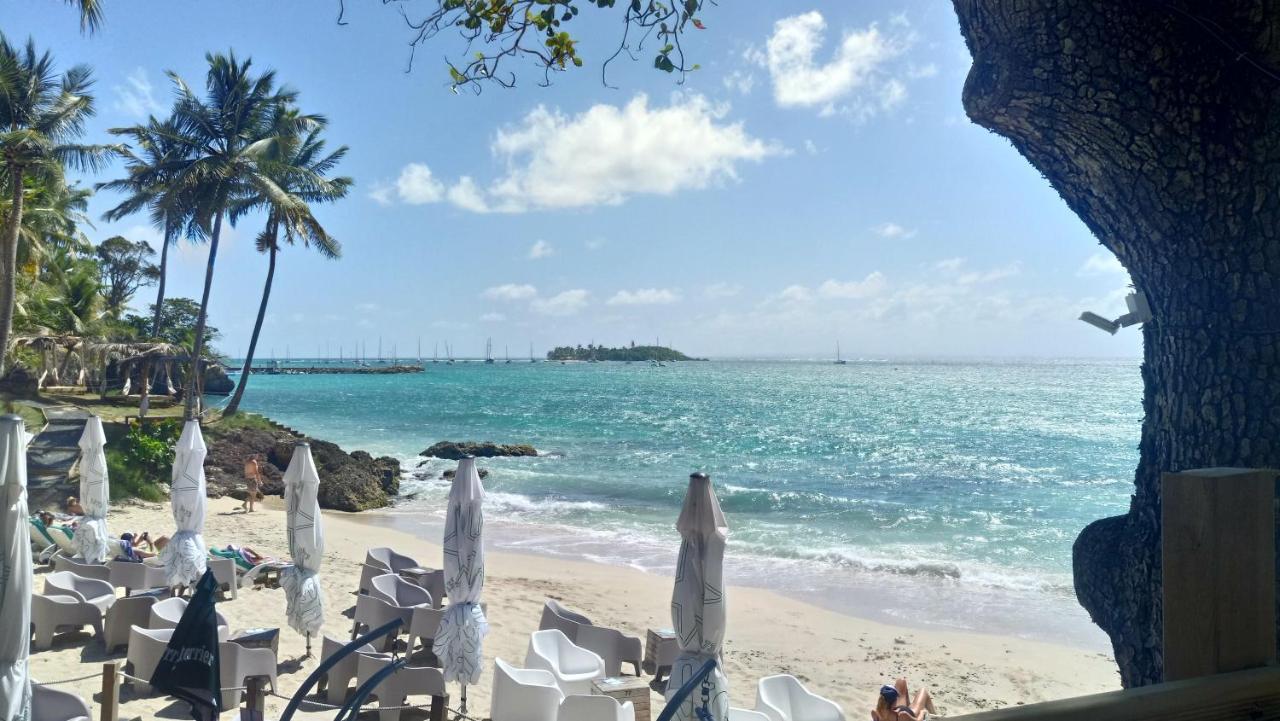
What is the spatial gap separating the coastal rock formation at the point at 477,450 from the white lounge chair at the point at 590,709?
101 ft

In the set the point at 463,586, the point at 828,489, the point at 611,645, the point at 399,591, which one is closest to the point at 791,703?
the point at 611,645

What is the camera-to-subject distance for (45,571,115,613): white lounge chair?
848 cm

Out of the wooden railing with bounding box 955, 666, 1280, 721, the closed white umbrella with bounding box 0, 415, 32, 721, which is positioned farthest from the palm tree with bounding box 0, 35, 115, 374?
the wooden railing with bounding box 955, 666, 1280, 721

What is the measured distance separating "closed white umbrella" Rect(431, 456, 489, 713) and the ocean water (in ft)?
24.1

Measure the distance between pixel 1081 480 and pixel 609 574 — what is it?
2434 cm

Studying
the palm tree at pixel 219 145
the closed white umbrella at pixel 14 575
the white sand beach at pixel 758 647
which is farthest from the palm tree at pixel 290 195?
the closed white umbrella at pixel 14 575

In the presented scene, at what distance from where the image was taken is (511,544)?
682 inches

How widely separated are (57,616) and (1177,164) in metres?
9.89

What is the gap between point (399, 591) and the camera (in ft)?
31.4

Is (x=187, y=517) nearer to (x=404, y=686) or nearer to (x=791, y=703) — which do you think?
(x=404, y=686)

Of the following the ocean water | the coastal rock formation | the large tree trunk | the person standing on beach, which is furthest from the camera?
the coastal rock formation

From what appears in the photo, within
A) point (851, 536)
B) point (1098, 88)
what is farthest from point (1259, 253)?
point (851, 536)

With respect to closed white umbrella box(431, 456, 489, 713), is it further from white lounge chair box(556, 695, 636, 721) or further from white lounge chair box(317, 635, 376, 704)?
white lounge chair box(556, 695, 636, 721)

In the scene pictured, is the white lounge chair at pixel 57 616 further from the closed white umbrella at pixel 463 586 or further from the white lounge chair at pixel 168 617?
the closed white umbrella at pixel 463 586
